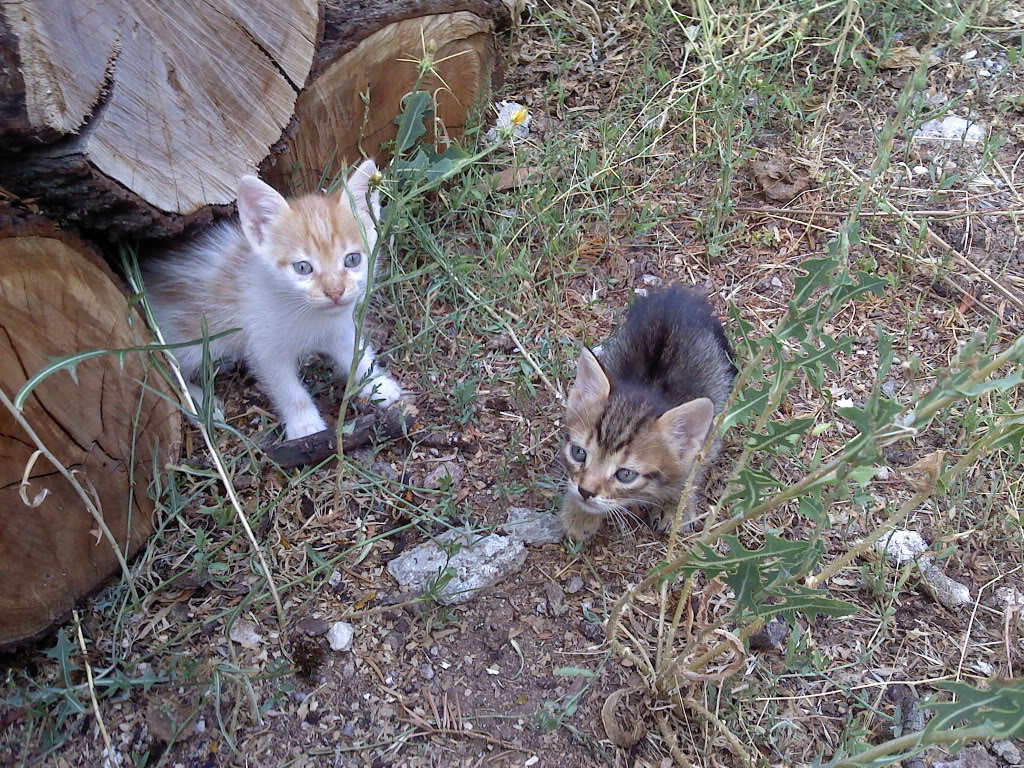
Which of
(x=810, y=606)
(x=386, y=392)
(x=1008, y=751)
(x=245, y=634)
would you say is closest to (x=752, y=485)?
(x=810, y=606)

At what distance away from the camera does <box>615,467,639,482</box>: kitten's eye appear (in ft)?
8.27

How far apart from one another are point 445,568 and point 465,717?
15.7 inches

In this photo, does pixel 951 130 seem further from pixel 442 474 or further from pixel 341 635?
pixel 341 635

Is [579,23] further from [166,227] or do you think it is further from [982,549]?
[982,549]

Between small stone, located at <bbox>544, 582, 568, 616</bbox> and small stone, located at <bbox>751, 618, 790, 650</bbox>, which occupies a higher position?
small stone, located at <bbox>544, 582, 568, 616</bbox>

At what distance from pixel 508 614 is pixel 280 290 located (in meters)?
1.30

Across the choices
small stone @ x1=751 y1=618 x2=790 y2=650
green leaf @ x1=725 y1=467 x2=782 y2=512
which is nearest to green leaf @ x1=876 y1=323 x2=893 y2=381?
green leaf @ x1=725 y1=467 x2=782 y2=512

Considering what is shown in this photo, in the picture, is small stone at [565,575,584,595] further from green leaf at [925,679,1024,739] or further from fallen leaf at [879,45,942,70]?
fallen leaf at [879,45,942,70]

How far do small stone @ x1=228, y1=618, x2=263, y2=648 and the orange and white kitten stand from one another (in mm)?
678

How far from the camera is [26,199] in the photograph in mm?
1982

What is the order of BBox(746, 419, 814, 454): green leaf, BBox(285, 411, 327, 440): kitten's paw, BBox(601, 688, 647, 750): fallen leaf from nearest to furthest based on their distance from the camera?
BBox(746, 419, 814, 454): green leaf
BBox(601, 688, 647, 750): fallen leaf
BBox(285, 411, 327, 440): kitten's paw

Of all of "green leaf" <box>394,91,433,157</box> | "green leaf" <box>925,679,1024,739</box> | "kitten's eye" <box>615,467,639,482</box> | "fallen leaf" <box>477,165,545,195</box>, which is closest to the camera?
"green leaf" <box>925,679,1024,739</box>

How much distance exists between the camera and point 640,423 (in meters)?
2.52

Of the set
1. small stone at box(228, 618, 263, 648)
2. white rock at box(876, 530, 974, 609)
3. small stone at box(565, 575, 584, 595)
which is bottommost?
white rock at box(876, 530, 974, 609)
